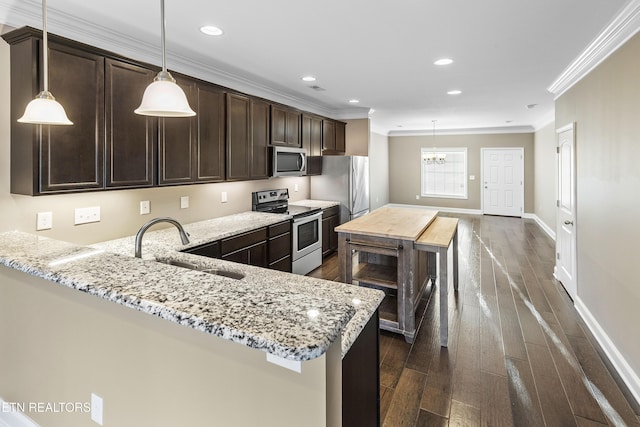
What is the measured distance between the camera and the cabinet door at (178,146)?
9.37 ft

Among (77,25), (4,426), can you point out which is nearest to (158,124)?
(77,25)

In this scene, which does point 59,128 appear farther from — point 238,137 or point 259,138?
point 259,138

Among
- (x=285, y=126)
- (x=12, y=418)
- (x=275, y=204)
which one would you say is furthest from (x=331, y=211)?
(x=12, y=418)

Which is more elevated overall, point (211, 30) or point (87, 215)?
point (211, 30)

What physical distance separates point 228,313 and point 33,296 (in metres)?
1.32

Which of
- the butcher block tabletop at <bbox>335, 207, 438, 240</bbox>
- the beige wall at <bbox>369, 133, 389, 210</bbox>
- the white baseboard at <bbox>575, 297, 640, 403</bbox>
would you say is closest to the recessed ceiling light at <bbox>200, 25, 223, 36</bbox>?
the butcher block tabletop at <bbox>335, 207, 438, 240</bbox>

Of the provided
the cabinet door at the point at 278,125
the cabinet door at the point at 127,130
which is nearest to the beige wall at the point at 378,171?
the cabinet door at the point at 278,125

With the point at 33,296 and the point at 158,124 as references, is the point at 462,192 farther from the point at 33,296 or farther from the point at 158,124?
the point at 33,296

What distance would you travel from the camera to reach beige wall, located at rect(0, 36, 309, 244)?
85.2 inches

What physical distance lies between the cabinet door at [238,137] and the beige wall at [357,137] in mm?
2882

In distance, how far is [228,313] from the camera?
0.88 m

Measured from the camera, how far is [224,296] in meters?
1.00

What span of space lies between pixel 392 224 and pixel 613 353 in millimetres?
1943

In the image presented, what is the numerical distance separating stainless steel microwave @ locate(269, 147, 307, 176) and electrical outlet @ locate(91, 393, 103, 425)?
10.6ft
